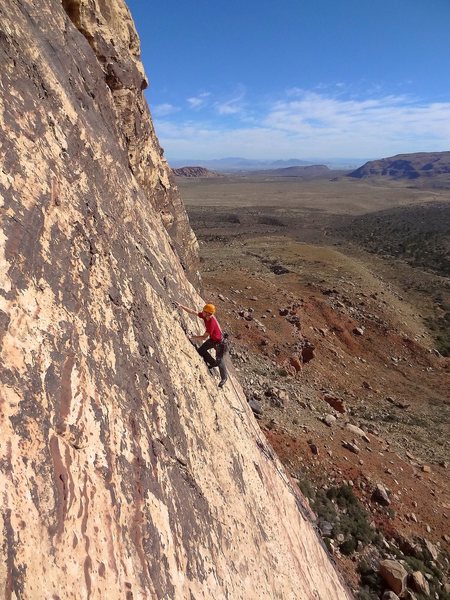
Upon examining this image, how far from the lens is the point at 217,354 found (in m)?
8.11

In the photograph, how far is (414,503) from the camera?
510 inches

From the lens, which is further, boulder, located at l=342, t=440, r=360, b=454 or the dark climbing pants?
boulder, located at l=342, t=440, r=360, b=454

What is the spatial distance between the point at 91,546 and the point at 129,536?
53cm

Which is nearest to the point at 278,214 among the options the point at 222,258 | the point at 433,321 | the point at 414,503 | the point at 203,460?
the point at 222,258

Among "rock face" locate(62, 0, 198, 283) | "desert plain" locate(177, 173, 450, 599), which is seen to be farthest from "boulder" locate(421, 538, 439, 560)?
"rock face" locate(62, 0, 198, 283)

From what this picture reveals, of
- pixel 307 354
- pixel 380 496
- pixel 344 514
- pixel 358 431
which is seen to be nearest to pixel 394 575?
pixel 344 514

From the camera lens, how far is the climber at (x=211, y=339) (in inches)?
302

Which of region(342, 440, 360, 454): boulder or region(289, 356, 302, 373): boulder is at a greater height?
region(289, 356, 302, 373): boulder

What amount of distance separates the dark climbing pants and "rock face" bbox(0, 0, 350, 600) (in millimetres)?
300

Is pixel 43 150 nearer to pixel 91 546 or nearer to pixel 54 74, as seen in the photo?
pixel 54 74

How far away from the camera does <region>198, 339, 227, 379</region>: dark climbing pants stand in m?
7.98

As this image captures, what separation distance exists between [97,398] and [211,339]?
11.3 ft

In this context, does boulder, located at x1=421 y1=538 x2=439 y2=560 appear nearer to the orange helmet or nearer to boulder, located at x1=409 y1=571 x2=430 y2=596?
boulder, located at x1=409 y1=571 x2=430 y2=596

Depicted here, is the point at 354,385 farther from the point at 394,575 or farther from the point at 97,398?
the point at 97,398
